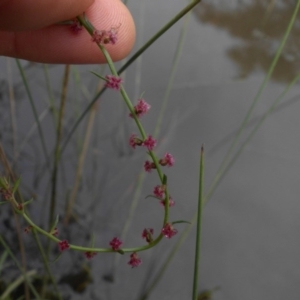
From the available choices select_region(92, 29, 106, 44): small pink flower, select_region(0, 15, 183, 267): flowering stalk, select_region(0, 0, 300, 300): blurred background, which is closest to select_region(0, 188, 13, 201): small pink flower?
select_region(0, 15, 183, 267): flowering stalk

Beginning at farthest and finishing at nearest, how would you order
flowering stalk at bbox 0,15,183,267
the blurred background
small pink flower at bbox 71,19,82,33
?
the blurred background
small pink flower at bbox 71,19,82,33
flowering stalk at bbox 0,15,183,267

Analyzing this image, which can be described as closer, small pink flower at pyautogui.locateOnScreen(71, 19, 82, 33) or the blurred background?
small pink flower at pyautogui.locateOnScreen(71, 19, 82, 33)

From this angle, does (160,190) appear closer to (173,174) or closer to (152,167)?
(152,167)

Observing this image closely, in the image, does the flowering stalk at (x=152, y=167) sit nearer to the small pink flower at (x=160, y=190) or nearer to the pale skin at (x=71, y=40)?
the small pink flower at (x=160, y=190)

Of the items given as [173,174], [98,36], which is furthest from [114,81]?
[173,174]

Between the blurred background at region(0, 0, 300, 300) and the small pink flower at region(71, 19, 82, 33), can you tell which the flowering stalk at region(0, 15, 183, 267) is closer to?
the small pink flower at region(71, 19, 82, 33)

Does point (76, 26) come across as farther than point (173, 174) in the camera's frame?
No

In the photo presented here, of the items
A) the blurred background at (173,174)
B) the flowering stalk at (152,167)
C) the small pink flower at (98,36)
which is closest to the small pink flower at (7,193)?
the flowering stalk at (152,167)

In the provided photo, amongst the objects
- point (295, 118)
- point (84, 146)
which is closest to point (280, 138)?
point (295, 118)
